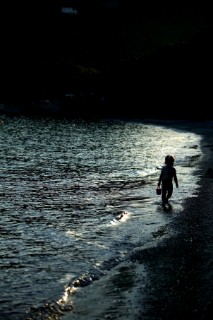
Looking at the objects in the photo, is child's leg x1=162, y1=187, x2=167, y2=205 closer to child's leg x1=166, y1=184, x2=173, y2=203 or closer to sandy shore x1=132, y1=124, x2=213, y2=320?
child's leg x1=166, y1=184, x2=173, y2=203

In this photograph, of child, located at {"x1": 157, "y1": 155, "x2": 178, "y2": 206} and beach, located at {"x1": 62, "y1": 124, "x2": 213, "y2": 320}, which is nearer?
beach, located at {"x1": 62, "y1": 124, "x2": 213, "y2": 320}

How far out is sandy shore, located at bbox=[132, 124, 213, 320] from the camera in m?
9.84

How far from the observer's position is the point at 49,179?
30.3 m

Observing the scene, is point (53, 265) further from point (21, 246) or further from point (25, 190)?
point (25, 190)

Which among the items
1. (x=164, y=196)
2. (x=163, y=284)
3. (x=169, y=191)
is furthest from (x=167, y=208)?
(x=163, y=284)

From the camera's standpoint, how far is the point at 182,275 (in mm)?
11828

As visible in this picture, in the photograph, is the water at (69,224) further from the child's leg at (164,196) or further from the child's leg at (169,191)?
the child's leg at (169,191)

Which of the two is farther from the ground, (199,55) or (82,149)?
(199,55)

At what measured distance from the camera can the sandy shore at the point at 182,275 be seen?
9.84m

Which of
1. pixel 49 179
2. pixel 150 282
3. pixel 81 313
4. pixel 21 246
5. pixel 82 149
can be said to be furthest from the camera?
pixel 82 149

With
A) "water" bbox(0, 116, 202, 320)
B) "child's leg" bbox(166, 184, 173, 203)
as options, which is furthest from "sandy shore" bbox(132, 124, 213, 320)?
"child's leg" bbox(166, 184, 173, 203)

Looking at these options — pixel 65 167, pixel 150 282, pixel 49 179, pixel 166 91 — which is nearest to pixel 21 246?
pixel 150 282

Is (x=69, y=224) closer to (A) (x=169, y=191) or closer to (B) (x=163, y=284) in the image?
(A) (x=169, y=191)

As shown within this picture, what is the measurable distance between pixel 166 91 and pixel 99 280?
152 m
